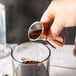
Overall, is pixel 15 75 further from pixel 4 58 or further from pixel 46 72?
pixel 4 58

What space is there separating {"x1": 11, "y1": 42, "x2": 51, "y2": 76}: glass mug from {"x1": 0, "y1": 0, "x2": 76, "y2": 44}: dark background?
124 millimetres

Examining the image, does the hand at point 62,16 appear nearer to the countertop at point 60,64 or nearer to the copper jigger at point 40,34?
the copper jigger at point 40,34

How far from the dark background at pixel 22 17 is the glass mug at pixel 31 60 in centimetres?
12

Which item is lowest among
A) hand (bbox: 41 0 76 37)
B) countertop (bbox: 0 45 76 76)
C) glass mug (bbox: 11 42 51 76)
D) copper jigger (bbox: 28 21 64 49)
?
countertop (bbox: 0 45 76 76)

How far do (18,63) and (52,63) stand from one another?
0.19 metres

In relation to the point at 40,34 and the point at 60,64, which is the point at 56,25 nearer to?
the point at 40,34

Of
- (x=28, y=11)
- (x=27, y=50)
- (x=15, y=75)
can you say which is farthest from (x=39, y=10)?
(x=15, y=75)

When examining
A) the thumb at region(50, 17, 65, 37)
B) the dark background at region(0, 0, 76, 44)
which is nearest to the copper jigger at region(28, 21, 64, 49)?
the thumb at region(50, 17, 65, 37)

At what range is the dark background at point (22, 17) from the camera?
0.83 m

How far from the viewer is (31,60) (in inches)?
28.9

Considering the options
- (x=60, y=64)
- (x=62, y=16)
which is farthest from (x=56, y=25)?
(x=60, y=64)

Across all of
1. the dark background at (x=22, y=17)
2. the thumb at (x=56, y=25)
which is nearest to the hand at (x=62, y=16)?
the thumb at (x=56, y=25)

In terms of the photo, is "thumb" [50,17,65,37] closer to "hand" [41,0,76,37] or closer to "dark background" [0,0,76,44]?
"hand" [41,0,76,37]

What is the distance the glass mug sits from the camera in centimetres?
65
